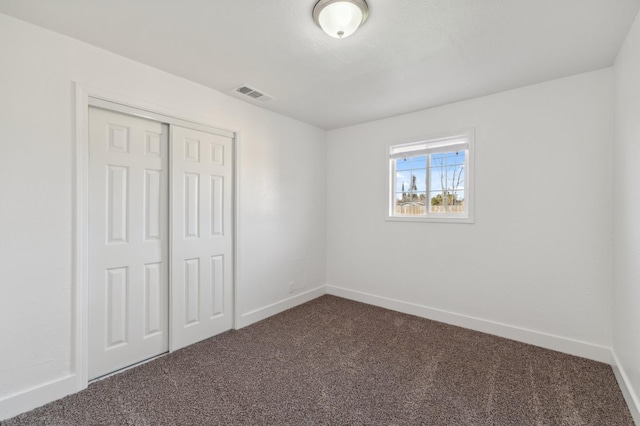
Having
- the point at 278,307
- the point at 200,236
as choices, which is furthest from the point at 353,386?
the point at 200,236

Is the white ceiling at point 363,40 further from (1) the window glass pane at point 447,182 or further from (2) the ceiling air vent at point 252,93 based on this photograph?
(1) the window glass pane at point 447,182

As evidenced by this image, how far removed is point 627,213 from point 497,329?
1.52m

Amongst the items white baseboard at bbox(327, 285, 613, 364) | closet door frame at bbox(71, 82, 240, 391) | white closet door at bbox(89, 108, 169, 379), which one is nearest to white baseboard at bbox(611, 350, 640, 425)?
white baseboard at bbox(327, 285, 613, 364)

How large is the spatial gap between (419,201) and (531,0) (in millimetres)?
2180

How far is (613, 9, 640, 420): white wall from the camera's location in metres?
1.70

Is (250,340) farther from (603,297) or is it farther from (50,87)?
(603,297)

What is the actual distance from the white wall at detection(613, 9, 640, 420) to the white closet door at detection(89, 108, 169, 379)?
133 inches

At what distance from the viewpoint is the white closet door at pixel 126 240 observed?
210 centimetres

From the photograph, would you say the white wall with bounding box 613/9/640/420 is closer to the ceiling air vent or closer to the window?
the window

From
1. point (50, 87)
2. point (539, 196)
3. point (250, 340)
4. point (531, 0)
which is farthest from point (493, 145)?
point (50, 87)

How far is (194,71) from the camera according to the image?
94.1 inches

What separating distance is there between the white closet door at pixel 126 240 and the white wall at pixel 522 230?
8.15 ft

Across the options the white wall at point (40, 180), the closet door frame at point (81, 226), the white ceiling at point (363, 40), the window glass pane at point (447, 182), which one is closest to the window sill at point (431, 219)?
the window glass pane at point (447, 182)

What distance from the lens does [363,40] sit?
193 centimetres
